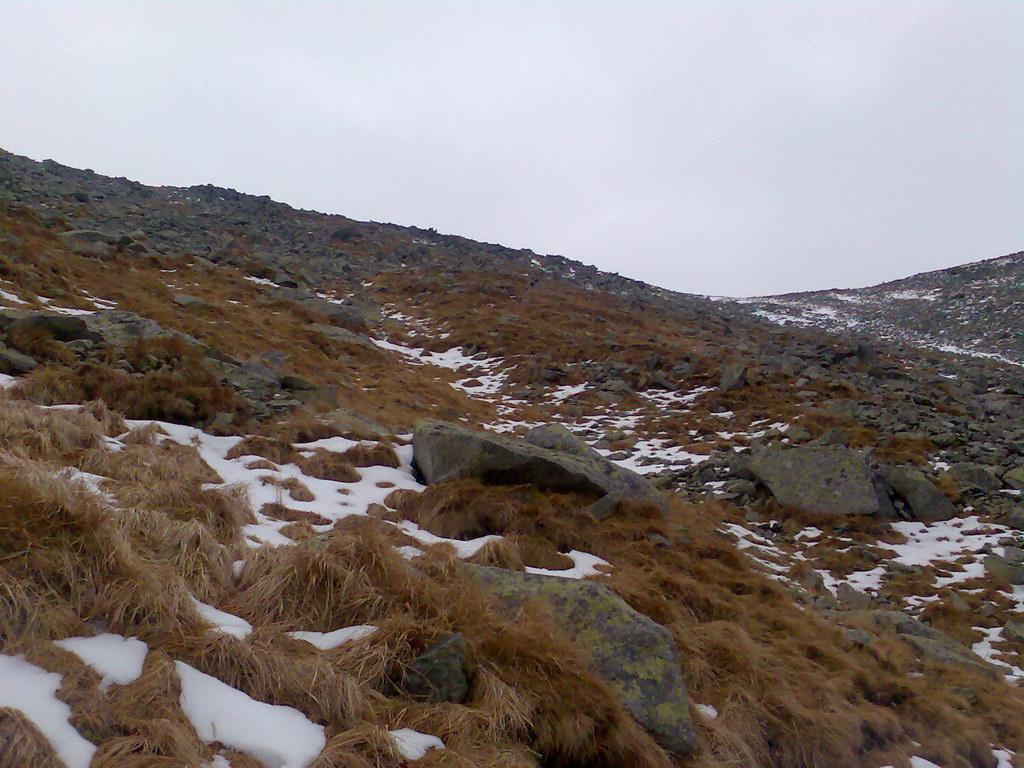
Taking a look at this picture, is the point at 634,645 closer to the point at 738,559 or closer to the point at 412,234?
the point at 738,559

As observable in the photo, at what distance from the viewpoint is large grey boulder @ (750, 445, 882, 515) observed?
1080cm

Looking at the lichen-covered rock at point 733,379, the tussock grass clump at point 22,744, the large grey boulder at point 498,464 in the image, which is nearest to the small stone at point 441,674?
the tussock grass clump at point 22,744

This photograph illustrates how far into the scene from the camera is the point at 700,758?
13.1ft

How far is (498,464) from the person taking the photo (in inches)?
303

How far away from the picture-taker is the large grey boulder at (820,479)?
425 inches

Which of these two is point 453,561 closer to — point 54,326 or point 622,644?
point 622,644

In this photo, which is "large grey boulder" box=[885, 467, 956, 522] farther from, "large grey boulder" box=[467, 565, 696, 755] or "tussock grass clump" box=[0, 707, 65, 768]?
"tussock grass clump" box=[0, 707, 65, 768]

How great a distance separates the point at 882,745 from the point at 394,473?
6132 mm

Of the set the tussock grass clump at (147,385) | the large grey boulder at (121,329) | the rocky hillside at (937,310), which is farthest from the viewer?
the rocky hillside at (937,310)

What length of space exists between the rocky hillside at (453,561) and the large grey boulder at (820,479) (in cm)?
5

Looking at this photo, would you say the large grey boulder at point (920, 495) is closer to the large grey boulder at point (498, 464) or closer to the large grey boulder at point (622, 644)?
the large grey boulder at point (498, 464)

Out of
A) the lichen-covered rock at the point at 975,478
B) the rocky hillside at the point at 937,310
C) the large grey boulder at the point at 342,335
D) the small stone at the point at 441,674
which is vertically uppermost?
the rocky hillside at the point at 937,310

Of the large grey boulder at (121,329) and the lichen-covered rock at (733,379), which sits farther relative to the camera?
the lichen-covered rock at (733,379)

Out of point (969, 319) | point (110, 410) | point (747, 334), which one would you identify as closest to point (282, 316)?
point (110, 410)
